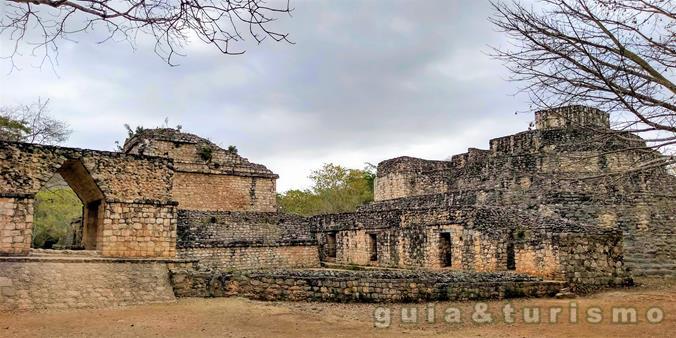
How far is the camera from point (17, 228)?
1055 centimetres

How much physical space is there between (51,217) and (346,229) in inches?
574

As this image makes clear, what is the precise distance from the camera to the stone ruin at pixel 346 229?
1053 centimetres

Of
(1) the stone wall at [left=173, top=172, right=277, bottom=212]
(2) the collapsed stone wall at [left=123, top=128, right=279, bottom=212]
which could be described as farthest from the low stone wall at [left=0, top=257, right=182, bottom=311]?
(1) the stone wall at [left=173, top=172, right=277, bottom=212]

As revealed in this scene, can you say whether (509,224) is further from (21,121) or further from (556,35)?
(21,121)

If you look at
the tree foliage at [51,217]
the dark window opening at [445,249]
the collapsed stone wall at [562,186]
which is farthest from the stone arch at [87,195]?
the tree foliage at [51,217]

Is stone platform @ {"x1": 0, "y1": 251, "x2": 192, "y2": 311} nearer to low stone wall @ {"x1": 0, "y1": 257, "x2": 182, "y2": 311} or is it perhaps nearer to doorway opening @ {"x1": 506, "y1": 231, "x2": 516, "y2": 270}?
low stone wall @ {"x1": 0, "y1": 257, "x2": 182, "y2": 311}

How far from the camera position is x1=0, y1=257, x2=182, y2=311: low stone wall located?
9.16 metres

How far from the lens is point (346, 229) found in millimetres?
20953

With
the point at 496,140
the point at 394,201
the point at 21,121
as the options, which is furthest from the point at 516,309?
the point at 21,121

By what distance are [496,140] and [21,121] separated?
22164mm

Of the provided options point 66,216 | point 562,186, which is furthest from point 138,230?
point 66,216

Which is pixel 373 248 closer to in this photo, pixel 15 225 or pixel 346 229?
pixel 346 229

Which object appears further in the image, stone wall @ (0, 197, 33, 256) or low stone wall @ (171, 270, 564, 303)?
low stone wall @ (171, 270, 564, 303)

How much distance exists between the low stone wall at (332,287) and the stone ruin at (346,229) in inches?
1.1
